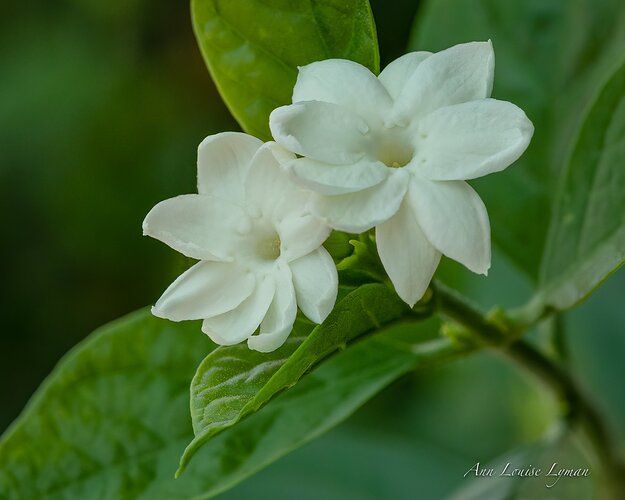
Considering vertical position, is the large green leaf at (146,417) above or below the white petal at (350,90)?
below

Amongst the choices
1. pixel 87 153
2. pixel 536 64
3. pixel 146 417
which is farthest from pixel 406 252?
pixel 87 153

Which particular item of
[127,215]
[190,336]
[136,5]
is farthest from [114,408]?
[136,5]

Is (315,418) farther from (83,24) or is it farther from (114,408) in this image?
(83,24)

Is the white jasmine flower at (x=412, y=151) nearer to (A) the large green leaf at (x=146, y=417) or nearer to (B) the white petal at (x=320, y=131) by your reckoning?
(B) the white petal at (x=320, y=131)

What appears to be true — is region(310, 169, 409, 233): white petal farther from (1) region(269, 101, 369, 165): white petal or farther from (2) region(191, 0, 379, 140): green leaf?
(2) region(191, 0, 379, 140): green leaf

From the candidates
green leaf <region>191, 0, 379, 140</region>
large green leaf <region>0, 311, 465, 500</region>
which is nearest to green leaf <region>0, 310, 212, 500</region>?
large green leaf <region>0, 311, 465, 500</region>

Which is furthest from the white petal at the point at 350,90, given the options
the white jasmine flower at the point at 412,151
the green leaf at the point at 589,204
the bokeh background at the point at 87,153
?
the bokeh background at the point at 87,153
